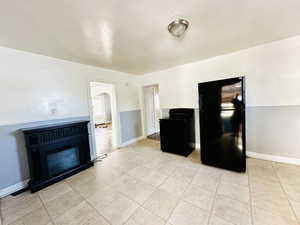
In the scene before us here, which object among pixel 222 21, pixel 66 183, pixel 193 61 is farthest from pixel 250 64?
pixel 66 183

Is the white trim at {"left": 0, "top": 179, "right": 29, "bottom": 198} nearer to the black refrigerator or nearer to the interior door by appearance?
the black refrigerator

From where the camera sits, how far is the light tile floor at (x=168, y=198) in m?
1.39

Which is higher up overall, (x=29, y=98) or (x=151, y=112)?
(x=29, y=98)

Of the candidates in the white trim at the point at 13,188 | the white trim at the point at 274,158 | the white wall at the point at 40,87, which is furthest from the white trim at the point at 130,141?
the white trim at the point at 274,158

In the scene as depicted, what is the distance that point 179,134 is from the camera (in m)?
2.97

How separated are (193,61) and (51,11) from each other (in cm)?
287

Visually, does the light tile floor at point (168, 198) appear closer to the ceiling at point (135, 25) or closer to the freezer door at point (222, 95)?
the freezer door at point (222, 95)

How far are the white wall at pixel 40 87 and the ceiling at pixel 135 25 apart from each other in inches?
9.2

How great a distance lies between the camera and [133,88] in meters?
4.32

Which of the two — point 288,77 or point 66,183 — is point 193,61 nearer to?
point 288,77

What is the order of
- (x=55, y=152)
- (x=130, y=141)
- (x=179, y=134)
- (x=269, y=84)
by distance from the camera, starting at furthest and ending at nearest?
(x=130, y=141)
(x=179, y=134)
(x=269, y=84)
(x=55, y=152)

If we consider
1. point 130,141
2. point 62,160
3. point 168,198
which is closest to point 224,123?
point 168,198

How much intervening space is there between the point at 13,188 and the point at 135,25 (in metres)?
3.15

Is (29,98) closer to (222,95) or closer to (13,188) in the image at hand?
(13,188)
